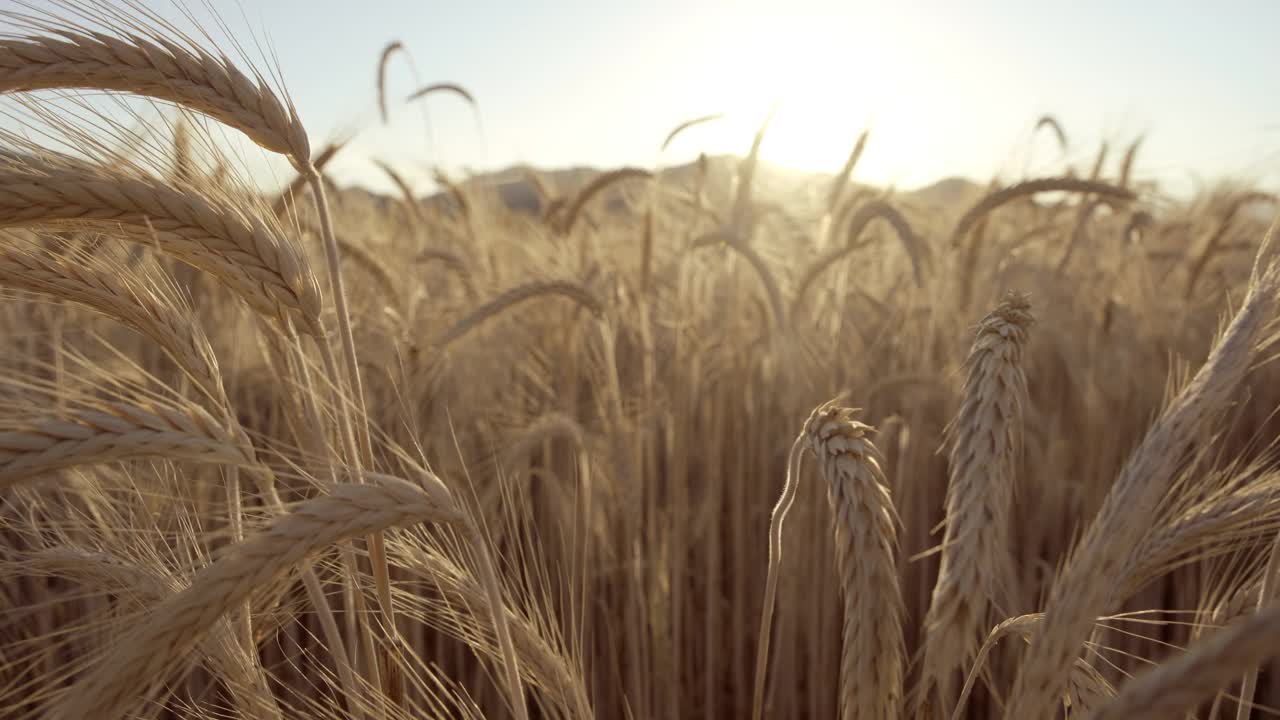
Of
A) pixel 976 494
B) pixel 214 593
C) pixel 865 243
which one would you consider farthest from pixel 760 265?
pixel 214 593

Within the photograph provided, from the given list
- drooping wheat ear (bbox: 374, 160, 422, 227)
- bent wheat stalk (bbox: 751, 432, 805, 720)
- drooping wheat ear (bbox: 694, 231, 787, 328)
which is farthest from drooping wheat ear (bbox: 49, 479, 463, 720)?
drooping wheat ear (bbox: 374, 160, 422, 227)

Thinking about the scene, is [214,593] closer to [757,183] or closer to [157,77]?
[157,77]

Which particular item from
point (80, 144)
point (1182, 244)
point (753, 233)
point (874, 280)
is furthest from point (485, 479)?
point (1182, 244)

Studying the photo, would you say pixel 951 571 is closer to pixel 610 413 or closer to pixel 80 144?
pixel 80 144

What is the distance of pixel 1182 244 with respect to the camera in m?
4.65

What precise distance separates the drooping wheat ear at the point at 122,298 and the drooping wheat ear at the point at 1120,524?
35.1 inches

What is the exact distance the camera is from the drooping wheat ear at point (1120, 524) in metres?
0.67

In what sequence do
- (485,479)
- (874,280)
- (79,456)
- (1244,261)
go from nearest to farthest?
(79,456) < (485,479) < (874,280) < (1244,261)

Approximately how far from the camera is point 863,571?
2.42 ft

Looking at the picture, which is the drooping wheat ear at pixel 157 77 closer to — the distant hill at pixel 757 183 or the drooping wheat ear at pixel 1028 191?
the drooping wheat ear at pixel 1028 191

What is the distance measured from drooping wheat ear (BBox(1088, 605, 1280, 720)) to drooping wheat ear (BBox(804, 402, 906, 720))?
0.89ft

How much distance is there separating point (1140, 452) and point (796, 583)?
1.43m

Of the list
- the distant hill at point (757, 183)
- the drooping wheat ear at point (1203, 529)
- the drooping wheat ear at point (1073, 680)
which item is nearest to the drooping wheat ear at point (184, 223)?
the drooping wheat ear at point (1073, 680)

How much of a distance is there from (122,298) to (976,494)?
990mm
